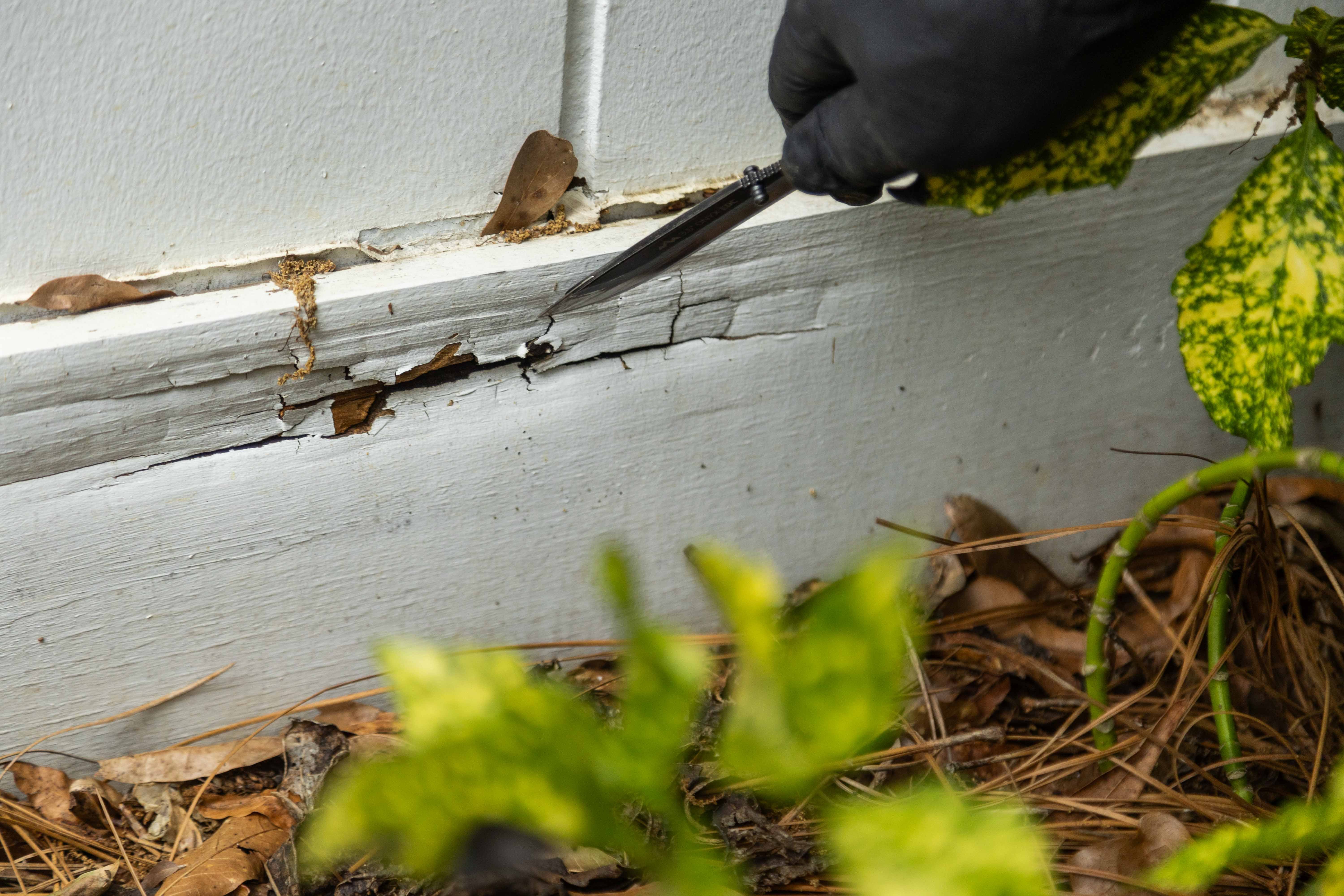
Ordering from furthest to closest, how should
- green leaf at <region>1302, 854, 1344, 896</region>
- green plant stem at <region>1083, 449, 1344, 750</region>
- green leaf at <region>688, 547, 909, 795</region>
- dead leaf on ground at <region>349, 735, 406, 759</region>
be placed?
dead leaf on ground at <region>349, 735, 406, 759</region>
green plant stem at <region>1083, 449, 1344, 750</region>
green leaf at <region>1302, 854, 1344, 896</region>
green leaf at <region>688, 547, 909, 795</region>

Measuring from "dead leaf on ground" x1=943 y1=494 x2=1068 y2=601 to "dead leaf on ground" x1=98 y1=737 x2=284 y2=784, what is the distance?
3.18ft

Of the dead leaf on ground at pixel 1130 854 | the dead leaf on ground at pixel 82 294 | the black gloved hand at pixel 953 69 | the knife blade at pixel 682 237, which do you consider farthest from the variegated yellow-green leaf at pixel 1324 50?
the dead leaf on ground at pixel 82 294

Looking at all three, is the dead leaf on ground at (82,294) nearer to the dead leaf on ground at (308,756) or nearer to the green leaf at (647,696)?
the dead leaf on ground at (308,756)

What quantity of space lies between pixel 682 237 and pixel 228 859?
2.66ft

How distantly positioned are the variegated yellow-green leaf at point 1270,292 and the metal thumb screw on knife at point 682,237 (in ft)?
1.01

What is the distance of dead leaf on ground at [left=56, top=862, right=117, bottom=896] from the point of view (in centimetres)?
98

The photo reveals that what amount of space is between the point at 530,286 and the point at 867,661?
2.82 ft

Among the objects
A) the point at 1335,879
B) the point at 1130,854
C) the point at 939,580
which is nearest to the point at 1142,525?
the point at 1130,854

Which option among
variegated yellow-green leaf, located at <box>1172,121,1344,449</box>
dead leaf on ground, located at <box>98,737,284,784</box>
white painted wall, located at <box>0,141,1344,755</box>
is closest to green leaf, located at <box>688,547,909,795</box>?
variegated yellow-green leaf, located at <box>1172,121,1344,449</box>

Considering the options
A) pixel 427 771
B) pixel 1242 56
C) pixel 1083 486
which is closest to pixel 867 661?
pixel 427 771

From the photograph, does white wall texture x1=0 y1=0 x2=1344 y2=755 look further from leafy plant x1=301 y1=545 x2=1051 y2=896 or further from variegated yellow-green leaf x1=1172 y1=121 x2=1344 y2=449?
leafy plant x1=301 y1=545 x2=1051 y2=896

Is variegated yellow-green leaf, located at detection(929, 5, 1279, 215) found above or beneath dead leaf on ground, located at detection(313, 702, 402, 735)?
above

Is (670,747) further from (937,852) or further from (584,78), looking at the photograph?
(584,78)

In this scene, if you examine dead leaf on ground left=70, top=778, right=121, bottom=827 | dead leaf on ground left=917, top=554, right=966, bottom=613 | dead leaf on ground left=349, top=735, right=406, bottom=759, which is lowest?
dead leaf on ground left=70, top=778, right=121, bottom=827
